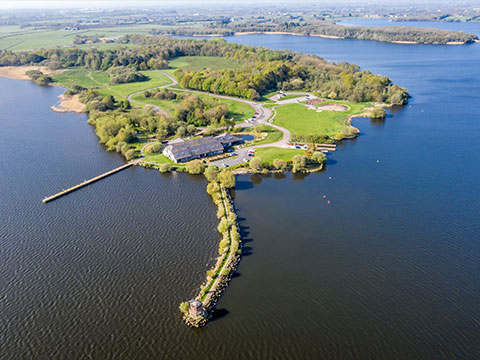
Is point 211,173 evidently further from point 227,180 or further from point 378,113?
point 378,113

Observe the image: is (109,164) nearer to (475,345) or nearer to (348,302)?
(348,302)

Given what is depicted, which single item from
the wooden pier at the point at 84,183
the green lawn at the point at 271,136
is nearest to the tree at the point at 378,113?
the green lawn at the point at 271,136

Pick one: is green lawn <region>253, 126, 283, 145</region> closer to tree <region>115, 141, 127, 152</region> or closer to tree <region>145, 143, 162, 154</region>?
tree <region>145, 143, 162, 154</region>

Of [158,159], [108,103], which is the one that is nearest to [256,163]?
[158,159]

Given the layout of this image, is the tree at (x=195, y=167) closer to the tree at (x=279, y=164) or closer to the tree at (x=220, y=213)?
the tree at (x=279, y=164)

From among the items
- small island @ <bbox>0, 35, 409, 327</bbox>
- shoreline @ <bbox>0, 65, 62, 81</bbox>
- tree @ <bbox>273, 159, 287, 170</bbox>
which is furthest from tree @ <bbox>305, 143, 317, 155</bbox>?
shoreline @ <bbox>0, 65, 62, 81</bbox>

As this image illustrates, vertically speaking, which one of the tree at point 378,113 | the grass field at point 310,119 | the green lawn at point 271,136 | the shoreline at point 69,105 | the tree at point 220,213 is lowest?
the shoreline at point 69,105

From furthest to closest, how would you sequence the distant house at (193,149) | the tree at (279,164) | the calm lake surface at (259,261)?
the distant house at (193,149) → the tree at (279,164) → the calm lake surface at (259,261)
